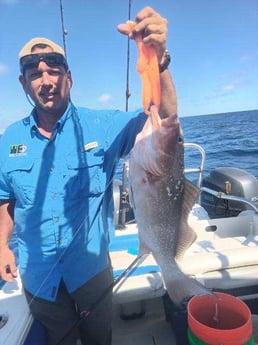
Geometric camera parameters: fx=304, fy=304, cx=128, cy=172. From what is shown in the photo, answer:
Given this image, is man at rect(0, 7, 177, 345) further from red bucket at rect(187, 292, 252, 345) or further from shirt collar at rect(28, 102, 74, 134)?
red bucket at rect(187, 292, 252, 345)

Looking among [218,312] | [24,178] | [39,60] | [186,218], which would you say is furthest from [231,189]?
[39,60]

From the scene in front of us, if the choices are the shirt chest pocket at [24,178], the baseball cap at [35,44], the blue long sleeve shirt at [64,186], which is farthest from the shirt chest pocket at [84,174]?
the baseball cap at [35,44]

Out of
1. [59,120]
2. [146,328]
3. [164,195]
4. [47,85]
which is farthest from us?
[146,328]

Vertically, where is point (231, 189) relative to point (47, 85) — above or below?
below

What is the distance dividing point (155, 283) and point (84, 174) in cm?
118

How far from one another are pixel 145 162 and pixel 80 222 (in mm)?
834

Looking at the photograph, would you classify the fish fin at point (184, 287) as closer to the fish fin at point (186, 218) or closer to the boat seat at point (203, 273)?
the fish fin at point (186, 218)

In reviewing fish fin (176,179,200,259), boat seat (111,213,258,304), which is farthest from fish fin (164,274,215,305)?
boat seat (111,213,258,304)

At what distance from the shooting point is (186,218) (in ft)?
6.13

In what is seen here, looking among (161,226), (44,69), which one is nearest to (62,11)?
(44,69)

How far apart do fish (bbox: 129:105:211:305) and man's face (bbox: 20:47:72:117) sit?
83cm

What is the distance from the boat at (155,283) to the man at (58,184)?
0.26 metres

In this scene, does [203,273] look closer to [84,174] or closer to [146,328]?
[146,328]

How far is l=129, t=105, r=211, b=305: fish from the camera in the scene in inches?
63.7
